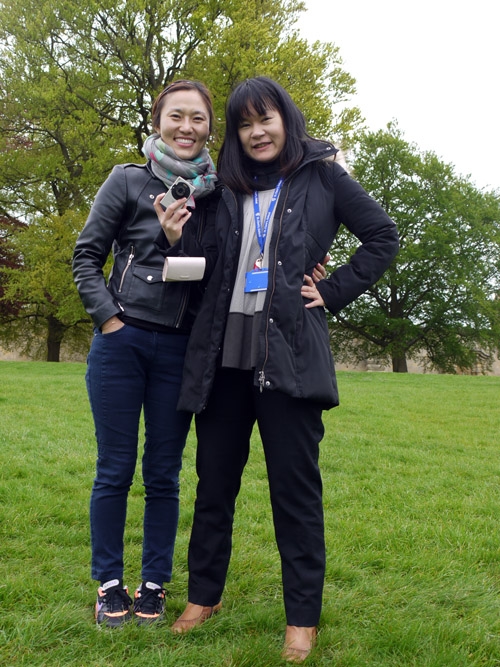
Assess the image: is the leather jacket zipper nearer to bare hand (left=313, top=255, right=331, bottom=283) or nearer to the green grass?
bare hand (left=313, top=255, right=331, bottom=283)

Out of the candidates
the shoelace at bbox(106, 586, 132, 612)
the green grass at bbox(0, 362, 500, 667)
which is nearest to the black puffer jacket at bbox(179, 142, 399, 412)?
the shoelace at bbox(106, 586, 132, 612)

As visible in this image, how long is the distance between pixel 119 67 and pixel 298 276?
1623 cm

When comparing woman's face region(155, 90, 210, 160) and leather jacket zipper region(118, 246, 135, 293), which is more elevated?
woman's face region(155, 90, 210, 160)

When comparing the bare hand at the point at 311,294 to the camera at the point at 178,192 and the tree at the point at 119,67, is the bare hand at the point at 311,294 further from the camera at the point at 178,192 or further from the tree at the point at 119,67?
the tree at the point at 119,67

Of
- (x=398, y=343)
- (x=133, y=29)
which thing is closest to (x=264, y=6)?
(x=133, y=29)

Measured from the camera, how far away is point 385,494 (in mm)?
5109

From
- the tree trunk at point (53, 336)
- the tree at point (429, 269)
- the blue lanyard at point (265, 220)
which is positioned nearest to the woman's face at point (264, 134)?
the blue lanyard at point (265, 220)

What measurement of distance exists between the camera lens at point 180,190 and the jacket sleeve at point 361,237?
0.62 m

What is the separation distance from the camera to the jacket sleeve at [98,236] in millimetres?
2736

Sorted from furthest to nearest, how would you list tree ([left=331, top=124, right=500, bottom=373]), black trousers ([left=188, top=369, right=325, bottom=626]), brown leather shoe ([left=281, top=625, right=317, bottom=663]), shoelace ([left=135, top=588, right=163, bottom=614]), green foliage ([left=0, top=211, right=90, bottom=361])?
tree ([left=331, top=124, right=500, bottom=373]), green foliage ([left=0, top=211, right=90, bottom=361]), shoelace ([left=135, top=588, right=163, bottom=614]), black trousers ([left=188, top=369, right=325, bottom=626]), brown leather shoe ([left=281, top=625, right=317, bottom=663])

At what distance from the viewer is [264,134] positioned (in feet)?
8.95

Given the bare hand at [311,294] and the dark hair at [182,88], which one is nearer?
the bare hand at [311,294]

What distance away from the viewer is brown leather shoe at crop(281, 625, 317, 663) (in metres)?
2.49

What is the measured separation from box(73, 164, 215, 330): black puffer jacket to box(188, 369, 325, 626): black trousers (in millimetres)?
394
